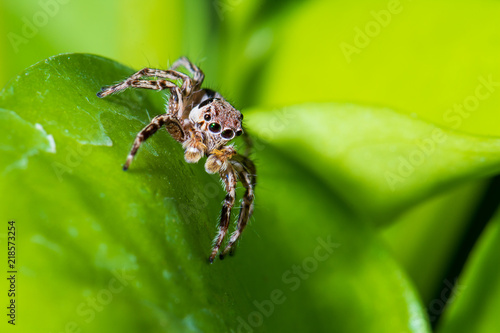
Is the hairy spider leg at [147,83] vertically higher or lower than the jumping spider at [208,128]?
higher
